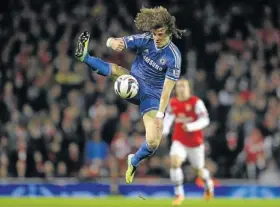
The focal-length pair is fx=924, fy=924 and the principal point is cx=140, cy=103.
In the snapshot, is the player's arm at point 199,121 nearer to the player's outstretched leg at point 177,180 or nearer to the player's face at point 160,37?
the player's outstretched leg at point 177,180

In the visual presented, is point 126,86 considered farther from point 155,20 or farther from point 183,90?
point 183,90

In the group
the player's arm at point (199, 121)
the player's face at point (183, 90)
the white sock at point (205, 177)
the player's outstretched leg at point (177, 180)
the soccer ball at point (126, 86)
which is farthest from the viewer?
the white sock at point (205, 177)

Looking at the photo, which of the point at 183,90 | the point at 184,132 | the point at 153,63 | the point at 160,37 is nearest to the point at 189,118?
the point at 184,132

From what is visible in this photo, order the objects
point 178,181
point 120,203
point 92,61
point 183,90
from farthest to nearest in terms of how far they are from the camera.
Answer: point 183,90
point 178,181
point 120,203
point 92,61

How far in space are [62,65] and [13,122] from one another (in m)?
2.23

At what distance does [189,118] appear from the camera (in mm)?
16484

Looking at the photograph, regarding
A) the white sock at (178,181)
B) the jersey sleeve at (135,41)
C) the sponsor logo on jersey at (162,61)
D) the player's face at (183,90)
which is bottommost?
the white sock at (178,181)

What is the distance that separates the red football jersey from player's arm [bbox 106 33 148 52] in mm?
3390

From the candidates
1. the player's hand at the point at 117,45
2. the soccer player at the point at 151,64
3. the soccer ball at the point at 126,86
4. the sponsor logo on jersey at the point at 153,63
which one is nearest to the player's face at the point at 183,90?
the soccer player at the point at 151,64

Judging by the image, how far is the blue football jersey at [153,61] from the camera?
506 inches

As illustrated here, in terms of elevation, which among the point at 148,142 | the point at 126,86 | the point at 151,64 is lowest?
the point at 148,142

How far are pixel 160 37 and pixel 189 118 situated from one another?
387cm

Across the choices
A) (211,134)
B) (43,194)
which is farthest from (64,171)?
(211,134)

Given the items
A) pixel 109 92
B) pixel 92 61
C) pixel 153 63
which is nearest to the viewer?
pixel 92 61
